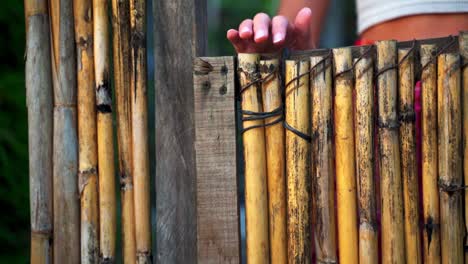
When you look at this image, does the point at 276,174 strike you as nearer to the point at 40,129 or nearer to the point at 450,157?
the point at 450,157

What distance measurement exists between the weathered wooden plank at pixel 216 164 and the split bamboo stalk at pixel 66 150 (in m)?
0.32

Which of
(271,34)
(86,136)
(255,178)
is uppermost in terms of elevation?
(271,34)

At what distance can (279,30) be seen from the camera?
1.69 m

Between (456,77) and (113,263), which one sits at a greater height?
(456,77)

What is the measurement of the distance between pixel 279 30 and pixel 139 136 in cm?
40

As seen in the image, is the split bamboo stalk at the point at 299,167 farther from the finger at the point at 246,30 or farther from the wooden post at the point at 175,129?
the wooden post at the point at 175,129

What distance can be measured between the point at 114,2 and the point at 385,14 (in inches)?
27.1

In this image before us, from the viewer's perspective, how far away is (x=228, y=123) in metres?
1.69

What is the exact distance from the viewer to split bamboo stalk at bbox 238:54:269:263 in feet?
5.47

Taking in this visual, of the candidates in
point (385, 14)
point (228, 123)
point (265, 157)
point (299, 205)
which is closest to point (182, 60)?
point (228, 123)

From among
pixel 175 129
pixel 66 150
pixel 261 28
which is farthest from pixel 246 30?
pixel 66 150

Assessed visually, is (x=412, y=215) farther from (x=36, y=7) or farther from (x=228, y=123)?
(x=36, y=7)

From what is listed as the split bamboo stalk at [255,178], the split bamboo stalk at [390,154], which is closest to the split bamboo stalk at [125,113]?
the split bamboo stalk at [255,178]

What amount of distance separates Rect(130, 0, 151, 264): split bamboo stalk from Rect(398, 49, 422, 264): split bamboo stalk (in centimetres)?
57
